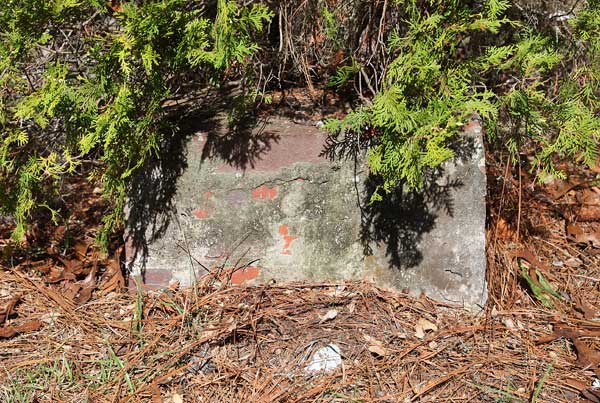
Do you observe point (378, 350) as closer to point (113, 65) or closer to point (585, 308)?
point (585, 308)

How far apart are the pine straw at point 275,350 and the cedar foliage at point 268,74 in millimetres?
530

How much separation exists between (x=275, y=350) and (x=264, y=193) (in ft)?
2.67

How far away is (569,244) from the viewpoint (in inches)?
153

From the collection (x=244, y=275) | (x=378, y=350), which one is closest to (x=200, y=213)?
(x=244, y=275)

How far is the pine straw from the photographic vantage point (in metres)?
2.86

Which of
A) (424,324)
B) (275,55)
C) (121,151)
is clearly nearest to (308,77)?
(275,55)

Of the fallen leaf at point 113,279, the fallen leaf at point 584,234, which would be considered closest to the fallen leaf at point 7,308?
the fallen leaf at point 113,279

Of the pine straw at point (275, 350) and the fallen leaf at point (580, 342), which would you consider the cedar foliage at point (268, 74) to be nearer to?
the pine straw at point (275, 350)

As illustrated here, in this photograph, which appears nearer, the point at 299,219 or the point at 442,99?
the point at 442,99

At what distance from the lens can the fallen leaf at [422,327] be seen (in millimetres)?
3154

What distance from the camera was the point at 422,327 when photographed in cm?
320

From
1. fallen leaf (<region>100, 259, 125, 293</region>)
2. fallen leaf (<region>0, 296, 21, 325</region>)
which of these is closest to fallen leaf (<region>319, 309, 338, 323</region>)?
fallen leaf (<region>100, 259, 125, 293</region>)

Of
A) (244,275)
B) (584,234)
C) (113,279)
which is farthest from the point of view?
(584,234)

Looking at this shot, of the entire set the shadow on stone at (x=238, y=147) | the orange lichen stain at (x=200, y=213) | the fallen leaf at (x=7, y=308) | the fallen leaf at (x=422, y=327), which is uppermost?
the shadow on stone at (x=238, y=147)
